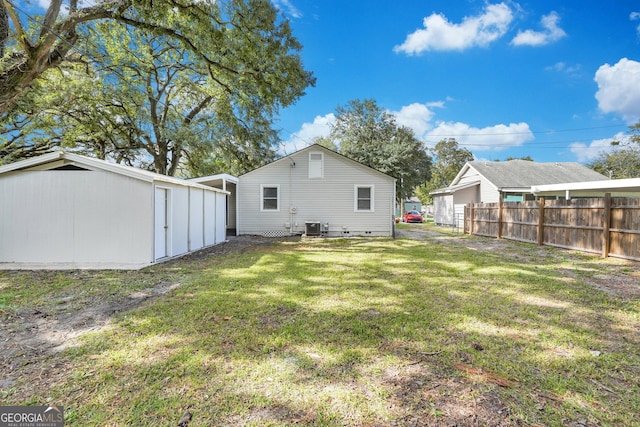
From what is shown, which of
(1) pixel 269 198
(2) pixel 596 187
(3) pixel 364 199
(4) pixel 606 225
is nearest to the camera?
(4) pixel 606 225

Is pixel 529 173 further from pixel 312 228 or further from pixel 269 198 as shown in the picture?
pixel 269 198

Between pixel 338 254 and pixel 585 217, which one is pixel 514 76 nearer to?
pixel 585 217

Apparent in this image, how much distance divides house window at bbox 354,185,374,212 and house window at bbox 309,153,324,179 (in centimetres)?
192

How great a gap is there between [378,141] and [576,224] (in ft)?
59.0

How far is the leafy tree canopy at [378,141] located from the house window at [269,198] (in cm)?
1152

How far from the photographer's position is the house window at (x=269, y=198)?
14082 millimetres

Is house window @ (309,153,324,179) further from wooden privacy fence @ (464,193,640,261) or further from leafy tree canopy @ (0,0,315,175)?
wooden privacy fence @ (464,193,640,261)

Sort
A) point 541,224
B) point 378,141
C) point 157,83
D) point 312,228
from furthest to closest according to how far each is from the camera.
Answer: point 378,141, point 157,83, point 312,228, point 541,224

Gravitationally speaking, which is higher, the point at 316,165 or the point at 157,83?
the point at 157,83

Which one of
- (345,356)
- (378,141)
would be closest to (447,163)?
(378,141)

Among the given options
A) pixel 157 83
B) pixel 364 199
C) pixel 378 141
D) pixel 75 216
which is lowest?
pixel 75 216

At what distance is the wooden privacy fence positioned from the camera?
738 cm

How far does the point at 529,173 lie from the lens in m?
20.9

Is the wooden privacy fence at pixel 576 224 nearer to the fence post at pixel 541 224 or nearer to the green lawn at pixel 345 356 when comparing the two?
the fence post at pixel 541 224
